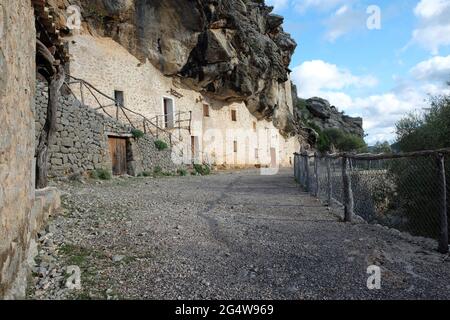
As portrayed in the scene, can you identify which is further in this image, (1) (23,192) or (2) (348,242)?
(2) (348,242)

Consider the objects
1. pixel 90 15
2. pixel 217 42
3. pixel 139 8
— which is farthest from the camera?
pixel 217 42

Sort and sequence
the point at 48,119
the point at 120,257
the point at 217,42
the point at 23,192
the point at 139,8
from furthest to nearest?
the point at 217,42 < the point at 139,8 < the point at 48,119 < the point at 120,257 < the point at 23,192

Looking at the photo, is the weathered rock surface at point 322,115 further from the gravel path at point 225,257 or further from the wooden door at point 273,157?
the gravel path at point 225,257

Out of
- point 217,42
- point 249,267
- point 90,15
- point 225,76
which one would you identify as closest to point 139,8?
point 90,15

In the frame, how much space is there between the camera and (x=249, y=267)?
3.89 metres

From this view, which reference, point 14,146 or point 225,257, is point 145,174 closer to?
point 225,257

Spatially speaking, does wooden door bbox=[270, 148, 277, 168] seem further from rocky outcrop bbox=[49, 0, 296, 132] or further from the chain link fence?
the chain link fence

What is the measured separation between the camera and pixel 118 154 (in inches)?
584

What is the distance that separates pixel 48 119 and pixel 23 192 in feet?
13.1

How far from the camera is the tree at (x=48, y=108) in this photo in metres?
6.56

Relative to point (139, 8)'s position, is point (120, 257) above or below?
below

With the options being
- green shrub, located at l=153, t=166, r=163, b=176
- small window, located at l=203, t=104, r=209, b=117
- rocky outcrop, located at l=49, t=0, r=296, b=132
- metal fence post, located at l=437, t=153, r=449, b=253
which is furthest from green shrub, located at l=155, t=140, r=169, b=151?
metal fence post, located at l=437, t=153, r=449, b=253

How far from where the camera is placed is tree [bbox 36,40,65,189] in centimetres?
656
